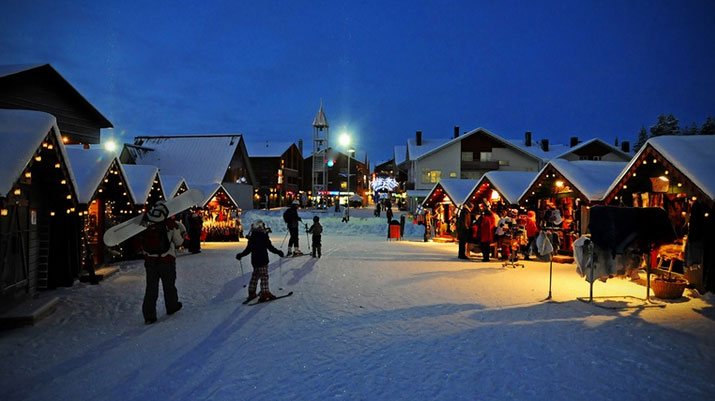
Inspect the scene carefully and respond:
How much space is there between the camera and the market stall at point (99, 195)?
397 inches

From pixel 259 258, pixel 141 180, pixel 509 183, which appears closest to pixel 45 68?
pixel 141 180

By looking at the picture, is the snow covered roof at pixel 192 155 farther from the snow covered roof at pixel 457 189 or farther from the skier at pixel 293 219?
the skier at pixel 293 219

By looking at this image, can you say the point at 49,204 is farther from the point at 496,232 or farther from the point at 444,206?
the point at 444,206

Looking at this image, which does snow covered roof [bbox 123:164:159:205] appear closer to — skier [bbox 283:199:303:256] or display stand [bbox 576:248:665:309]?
skier [bbox 283:199:303:256]

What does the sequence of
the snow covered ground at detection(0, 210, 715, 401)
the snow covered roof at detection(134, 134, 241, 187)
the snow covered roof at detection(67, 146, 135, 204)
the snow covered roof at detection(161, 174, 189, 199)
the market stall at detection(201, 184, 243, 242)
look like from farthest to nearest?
the snow covered roof at detection(134, 134, 241, 187) → the market stall at detection(201, 184, 243, 242) → the snow covered roof at detection(161, 174, 189, 199) → the snow covered roof at detection(67, 146, 135, 204) → the snow covered ground at detection(0, 210, 715, 401)

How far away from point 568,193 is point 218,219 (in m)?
15.4

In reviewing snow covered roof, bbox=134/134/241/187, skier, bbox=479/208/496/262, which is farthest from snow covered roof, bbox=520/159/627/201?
snow covered roof, bbox=134/134/241/187

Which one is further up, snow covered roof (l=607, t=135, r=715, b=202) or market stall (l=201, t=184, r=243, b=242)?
snow covered roof (l=607, t=135, r=715, b=202)

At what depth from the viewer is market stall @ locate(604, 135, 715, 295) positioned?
7461 millimetres

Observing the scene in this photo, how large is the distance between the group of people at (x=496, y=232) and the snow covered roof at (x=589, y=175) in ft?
5.77

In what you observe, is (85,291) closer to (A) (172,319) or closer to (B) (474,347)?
(A) (172,319)

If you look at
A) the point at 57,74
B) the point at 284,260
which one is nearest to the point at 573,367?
the point at 284,260

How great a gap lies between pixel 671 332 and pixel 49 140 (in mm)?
10583

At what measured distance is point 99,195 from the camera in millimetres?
12320
